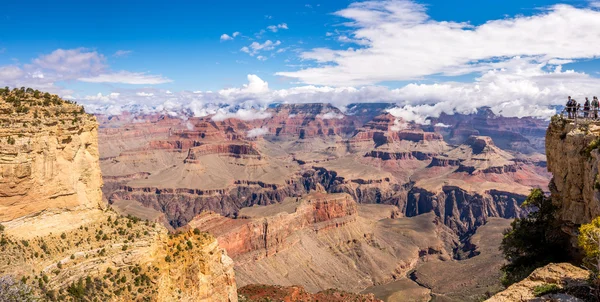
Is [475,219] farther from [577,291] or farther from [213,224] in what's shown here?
[577,291]

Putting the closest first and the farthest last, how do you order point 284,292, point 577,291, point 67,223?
point 577,291 → point 67,223 → point 284,292

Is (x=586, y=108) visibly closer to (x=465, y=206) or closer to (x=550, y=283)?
(x=550, y=283)

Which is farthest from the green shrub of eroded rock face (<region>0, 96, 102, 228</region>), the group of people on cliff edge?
eroded rock face (<region>0, 96, 102, 228</region>)

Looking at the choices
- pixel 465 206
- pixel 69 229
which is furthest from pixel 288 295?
pixel 465 206

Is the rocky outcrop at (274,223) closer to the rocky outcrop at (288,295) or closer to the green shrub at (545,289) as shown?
the rocky outcrop at (288,295)

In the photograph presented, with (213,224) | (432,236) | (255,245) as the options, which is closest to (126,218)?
(213,224)

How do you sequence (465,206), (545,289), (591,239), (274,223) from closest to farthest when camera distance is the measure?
1. (591,239)
2. (545,289)
3. (274,223)
4. (465,206)

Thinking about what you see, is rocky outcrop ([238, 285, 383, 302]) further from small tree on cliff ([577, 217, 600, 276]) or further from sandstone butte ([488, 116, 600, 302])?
small tree on cliff ([577, 217, 600, 276])
